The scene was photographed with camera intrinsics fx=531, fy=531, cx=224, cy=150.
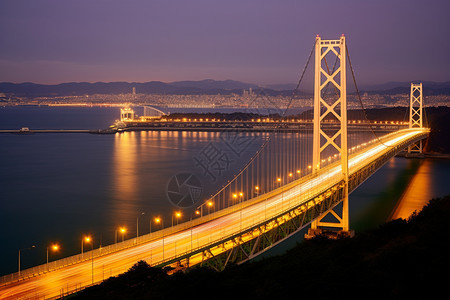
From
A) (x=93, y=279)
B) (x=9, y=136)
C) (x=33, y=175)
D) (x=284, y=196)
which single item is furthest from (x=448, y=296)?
A: (x=9, y=136)

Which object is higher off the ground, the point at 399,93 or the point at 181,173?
the point at 399,93

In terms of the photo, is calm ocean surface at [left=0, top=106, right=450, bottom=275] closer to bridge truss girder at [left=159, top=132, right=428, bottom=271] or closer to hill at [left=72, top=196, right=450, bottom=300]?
bridge truss girder at [left=159, top=132, right=428, bottom=271]

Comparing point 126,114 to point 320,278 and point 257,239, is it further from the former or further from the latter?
point 320,278

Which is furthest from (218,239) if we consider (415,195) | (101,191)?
(415,195)

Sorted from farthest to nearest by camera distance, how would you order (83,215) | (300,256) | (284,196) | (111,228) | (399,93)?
(399,93) → (83,215) → (111,228) → (284,196) → (300,256)

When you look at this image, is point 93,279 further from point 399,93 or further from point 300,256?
point 399,93

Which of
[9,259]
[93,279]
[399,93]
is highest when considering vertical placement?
[399,93]

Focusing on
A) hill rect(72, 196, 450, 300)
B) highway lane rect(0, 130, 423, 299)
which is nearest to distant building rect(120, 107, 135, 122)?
highway lane rect(0, 130, 423, 299)
